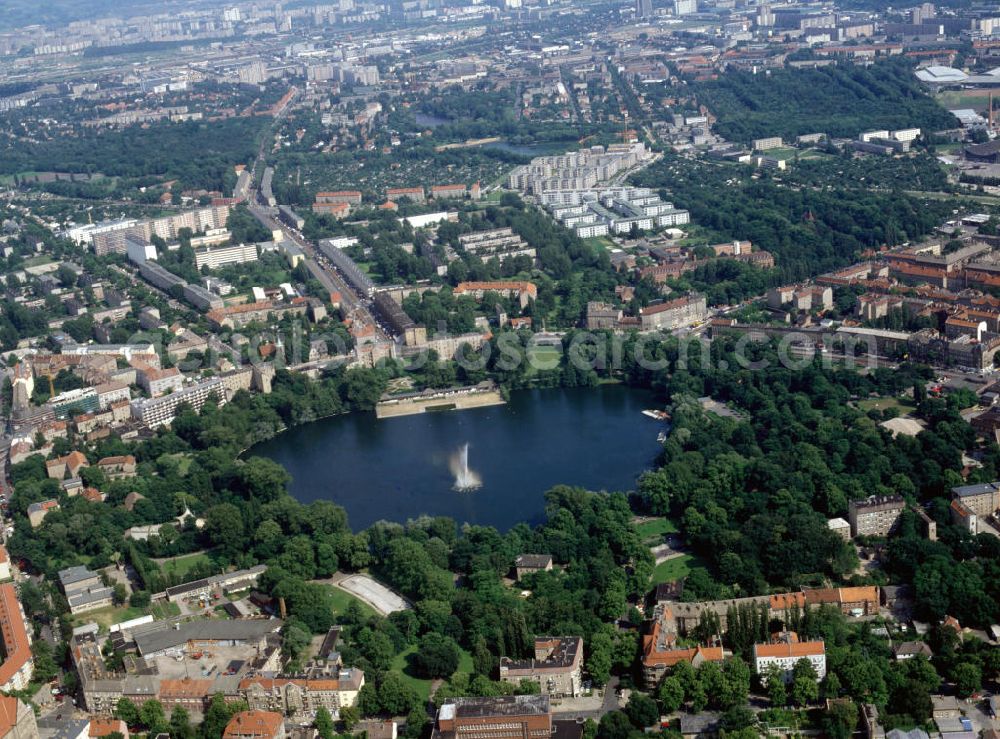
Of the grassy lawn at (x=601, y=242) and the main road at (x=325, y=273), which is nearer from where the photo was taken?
the main road at (x=325, y=273)

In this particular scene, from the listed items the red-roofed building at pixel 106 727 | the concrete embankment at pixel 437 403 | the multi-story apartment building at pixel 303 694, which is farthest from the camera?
the concrete embankment at pixel 437 403

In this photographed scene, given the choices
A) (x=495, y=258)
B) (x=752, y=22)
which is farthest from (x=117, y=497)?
(x=752, y=22)

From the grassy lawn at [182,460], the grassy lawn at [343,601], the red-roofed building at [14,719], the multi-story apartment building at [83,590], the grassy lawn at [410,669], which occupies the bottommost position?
the grassy lawn at [182,460]

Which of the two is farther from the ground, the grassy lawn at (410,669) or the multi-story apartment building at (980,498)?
the multi-story apartment building at (980,498)

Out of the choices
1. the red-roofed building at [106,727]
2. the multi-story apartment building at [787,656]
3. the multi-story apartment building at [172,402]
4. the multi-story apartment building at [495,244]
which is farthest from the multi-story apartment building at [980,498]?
the multi-story apartment building at [495,244]

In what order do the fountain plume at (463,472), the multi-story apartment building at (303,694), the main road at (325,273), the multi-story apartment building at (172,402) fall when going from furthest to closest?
the main road at (325,273) < the multi-story apartment building at (172,402) < the fountain plume at (463,472) < the multi-story apartment building at (303,694)

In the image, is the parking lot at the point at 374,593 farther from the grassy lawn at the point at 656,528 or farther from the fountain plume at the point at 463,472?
the grassy lawn at the point at 656,528

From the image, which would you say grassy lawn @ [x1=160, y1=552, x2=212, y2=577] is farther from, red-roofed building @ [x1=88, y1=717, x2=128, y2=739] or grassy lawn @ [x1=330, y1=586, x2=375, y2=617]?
red-roofed building @ [x1=88, y1=717, x2=128, y2=739]

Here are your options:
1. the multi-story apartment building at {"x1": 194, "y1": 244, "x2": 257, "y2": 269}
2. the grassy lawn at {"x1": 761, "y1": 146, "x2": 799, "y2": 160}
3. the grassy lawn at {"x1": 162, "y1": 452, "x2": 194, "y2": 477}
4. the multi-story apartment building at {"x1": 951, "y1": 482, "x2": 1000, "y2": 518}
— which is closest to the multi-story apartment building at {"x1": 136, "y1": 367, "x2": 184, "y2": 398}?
the grassy lawn at {"x1": 162, "y1": 452, "x2": 194, "y2": 477}
